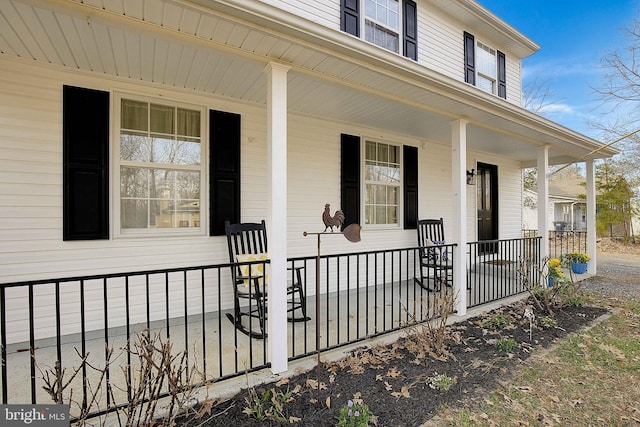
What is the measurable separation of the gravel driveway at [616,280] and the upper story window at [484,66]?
13.6 ft

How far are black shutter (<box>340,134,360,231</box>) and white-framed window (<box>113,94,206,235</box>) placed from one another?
202cm

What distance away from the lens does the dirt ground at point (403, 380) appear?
1914 mm

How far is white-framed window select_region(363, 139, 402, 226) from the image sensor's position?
5.04m

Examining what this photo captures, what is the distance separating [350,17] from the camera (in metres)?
4.46

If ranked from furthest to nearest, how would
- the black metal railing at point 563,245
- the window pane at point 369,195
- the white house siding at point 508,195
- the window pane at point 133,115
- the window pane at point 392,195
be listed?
the black metal railing at point 563,245 → the white house siding at point 508,195 → the window pane at point 392,195 → the window pane at point 369,195 → the window pane at point 133,115

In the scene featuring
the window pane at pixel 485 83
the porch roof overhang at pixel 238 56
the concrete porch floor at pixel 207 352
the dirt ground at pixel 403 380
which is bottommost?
the dirt ground at pixel 403 380

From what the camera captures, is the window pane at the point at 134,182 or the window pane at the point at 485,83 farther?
the window pane at the point at 485,83

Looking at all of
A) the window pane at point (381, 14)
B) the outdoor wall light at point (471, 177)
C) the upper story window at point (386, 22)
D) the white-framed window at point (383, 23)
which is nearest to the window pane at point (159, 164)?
the upper story window at point (386, 22)

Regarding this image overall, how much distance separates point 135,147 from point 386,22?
4188 mm

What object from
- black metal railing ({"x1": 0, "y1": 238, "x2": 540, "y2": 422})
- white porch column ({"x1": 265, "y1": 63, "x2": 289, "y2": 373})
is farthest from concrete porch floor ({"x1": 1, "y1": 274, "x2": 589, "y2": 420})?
white porch column ({"x1": 265, "y1": 63, "x2": 289, "y2": 373})

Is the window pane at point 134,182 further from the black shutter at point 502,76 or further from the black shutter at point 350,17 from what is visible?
the black shutter at point 502,76

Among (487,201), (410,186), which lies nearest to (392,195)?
(410,186)

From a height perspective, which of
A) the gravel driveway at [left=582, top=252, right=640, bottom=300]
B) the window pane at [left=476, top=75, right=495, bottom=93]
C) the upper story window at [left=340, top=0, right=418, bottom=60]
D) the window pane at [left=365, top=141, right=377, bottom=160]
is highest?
the upper story window at [left=340, top=0, right=418, bottom=60]

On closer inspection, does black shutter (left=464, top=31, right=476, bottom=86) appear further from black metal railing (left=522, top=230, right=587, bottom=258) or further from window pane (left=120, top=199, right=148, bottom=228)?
window pane (left=120, top=199, right=148, bottom=228)
